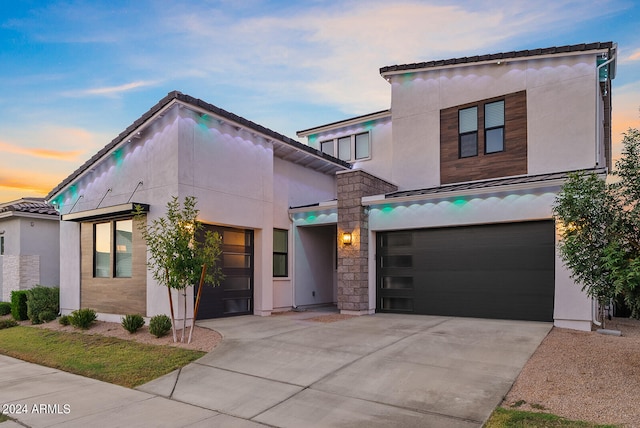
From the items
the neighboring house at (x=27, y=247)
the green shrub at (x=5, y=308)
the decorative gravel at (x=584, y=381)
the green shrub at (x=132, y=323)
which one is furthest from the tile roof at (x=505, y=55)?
the green shrub at (x=5, y=308)

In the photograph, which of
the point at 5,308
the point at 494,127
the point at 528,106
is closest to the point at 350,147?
the point at 494,127

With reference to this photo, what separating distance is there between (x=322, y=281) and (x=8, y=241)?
517 inches

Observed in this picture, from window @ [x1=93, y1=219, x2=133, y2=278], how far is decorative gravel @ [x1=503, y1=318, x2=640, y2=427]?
9958 mm

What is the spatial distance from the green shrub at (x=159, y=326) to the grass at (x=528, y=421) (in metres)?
7.17

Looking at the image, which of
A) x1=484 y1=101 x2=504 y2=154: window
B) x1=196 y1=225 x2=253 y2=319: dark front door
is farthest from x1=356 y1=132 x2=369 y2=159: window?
x1=196 y1=225 x2=253 y2=319: dark front door

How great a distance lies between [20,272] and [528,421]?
59.7ft

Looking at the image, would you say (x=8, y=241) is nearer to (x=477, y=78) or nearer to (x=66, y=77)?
(x=66, y=77)

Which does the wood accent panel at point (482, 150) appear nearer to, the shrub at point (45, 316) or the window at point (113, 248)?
the window at point (113, 248)

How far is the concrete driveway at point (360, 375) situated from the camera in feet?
16.3

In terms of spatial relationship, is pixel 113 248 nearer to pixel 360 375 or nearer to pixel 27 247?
pixel 27 247

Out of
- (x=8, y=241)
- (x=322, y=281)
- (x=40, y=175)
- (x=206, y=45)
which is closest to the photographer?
(x=206, y=45)

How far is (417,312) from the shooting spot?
11492 millimetres

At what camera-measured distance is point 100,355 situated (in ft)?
27.2

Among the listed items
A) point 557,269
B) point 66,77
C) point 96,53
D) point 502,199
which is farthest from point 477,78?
point 66,77
